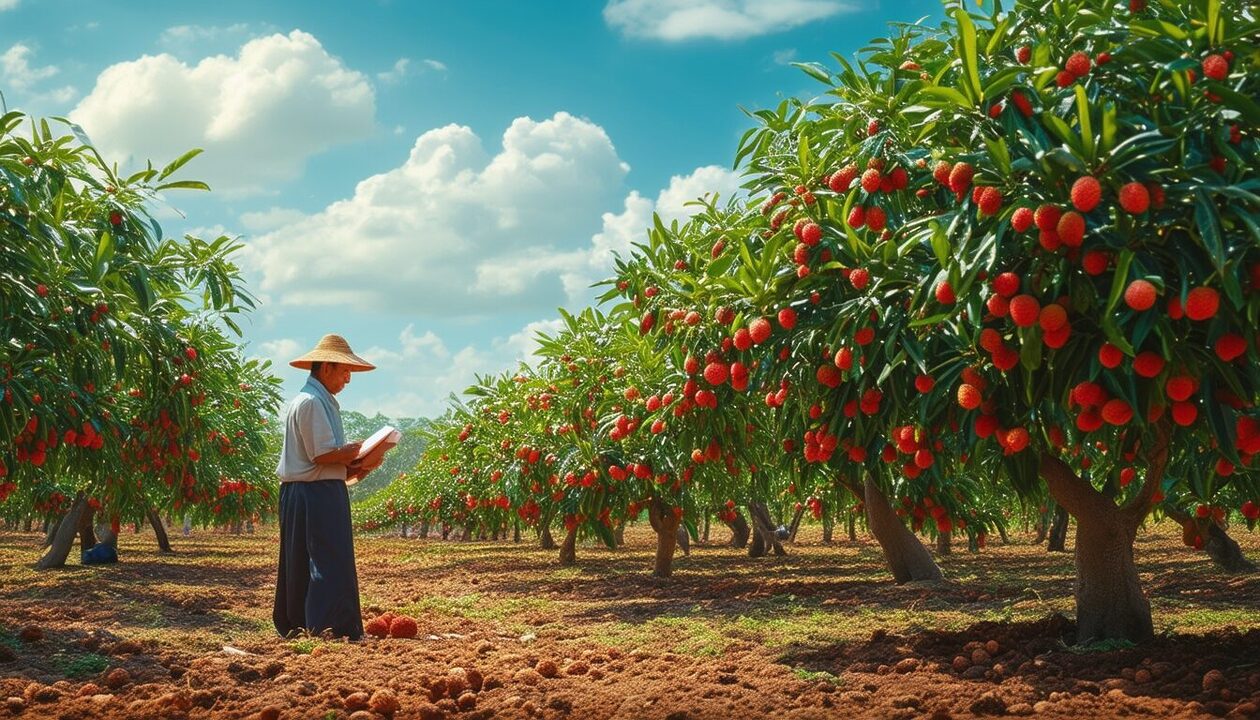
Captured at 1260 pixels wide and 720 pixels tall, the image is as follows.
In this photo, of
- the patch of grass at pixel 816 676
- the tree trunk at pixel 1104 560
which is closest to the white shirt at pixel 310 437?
the patch of grass at pixel 816 676

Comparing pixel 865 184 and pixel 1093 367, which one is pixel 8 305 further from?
pixel 1093 367

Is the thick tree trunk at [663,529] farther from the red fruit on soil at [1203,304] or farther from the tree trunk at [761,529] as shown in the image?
the red fruit on soil at [1203,304]

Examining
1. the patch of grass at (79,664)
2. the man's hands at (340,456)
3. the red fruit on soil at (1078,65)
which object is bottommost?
the patch of grass at (79,664)

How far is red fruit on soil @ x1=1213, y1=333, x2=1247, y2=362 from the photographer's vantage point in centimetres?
284

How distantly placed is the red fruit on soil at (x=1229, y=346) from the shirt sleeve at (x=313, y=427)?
4.03m

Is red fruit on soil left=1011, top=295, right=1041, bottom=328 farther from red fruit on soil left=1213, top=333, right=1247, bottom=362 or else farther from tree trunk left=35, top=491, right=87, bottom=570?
tree trunk left=35, top=491, right=87, bottom=570

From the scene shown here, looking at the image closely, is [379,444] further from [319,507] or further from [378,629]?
[378,629]

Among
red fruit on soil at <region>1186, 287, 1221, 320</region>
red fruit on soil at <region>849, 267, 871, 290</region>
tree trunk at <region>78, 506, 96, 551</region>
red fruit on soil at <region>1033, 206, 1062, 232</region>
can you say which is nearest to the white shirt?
red fruit on soil at <region>849, 267, 871, 290</region>

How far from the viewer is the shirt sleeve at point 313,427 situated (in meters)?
5.06

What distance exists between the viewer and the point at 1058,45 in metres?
3.51

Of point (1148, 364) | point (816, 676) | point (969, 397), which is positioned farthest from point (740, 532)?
point (1148, 364)

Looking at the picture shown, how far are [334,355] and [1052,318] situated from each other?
375 cm

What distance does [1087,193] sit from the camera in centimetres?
278

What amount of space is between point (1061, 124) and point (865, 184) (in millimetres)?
1042
